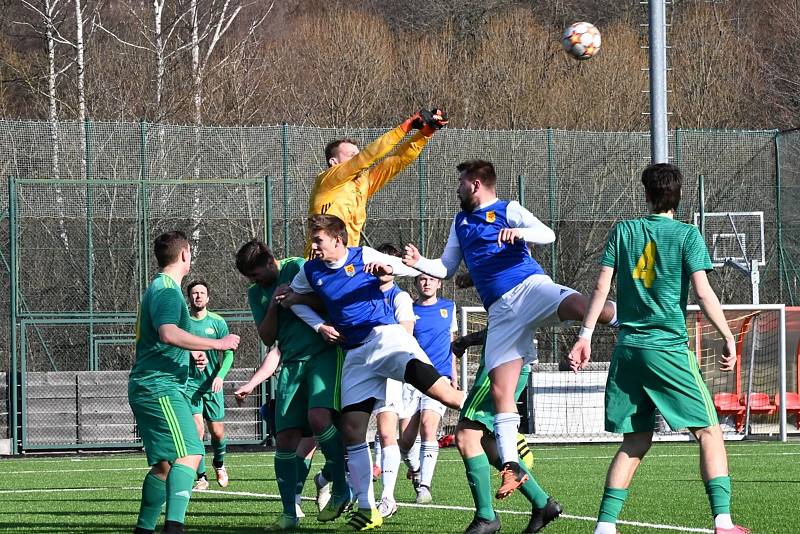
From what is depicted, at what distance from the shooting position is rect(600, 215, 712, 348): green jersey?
22.4 ft

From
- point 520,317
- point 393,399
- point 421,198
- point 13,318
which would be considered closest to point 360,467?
point 520,317

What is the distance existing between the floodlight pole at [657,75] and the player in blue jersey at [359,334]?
29.8 feet

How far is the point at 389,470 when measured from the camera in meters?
9.39

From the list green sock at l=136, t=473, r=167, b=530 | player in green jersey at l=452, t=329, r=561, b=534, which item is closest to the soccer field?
player in green jersey at l=452, t=329, r=561, b=534

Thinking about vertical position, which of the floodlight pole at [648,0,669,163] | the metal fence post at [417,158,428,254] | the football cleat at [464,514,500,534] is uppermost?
the floodlight pole at [648,0,669,163]

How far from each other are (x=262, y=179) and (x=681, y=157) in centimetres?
783

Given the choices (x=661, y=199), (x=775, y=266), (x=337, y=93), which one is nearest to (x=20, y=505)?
(x=661, y=199)

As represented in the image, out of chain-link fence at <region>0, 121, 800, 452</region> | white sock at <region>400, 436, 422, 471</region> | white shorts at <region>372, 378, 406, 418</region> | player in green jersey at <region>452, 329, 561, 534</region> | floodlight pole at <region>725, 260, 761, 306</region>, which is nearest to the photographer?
player in green jersey at <region>452, 329, 561, 534</region>

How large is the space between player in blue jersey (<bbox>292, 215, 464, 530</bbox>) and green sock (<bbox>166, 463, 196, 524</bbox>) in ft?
3.63

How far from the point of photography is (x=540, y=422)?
758 inches

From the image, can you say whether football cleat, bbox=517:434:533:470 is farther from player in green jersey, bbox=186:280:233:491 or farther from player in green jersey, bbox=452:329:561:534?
player in green jersey, bbox=186:280:233:491

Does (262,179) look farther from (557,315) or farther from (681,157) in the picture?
Result: (557,315)

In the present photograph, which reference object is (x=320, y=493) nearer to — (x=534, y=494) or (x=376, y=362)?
(x=376, y=362)

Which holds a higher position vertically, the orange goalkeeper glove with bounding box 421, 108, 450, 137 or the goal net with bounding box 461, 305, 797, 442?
the orange goalkeeper glove with bounding box 421, 108, 450, 137
